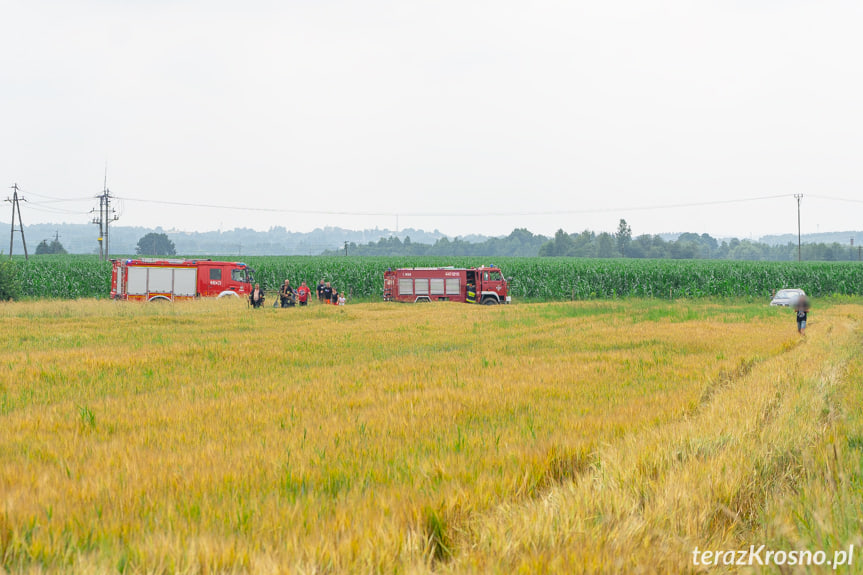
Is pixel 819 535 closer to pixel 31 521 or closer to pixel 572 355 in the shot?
pixel 31 521

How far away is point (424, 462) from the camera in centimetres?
568

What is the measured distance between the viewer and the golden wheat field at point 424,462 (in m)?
3.77

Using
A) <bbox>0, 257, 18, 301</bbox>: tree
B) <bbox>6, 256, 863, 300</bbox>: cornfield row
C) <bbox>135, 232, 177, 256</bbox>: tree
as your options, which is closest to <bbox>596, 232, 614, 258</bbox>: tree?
<bbox>6, 256, 863, 300</bbox>: cornfield row

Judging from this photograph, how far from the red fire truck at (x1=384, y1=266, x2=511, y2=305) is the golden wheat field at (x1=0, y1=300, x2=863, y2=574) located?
26.1m

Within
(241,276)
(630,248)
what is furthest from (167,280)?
(630,248)

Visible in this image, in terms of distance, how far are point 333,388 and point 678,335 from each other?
40.9 feet

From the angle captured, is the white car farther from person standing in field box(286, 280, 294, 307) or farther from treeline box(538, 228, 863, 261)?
treeline box(538, 228, 863, 261)

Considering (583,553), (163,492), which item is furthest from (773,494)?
(163,492)

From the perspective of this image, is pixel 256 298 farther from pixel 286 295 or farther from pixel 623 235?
pixel 623 235

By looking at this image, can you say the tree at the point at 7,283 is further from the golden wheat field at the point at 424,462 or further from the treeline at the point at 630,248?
the treeline at the point at 630,248

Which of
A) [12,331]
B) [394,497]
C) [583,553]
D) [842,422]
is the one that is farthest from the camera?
[12,331]

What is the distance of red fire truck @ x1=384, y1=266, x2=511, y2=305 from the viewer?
40344mm

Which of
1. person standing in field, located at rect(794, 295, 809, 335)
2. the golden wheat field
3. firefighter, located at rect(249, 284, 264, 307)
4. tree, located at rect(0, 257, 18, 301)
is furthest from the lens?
tree, located at rect(0, 257, 18, 301)

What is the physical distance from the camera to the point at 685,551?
12.4 feet
